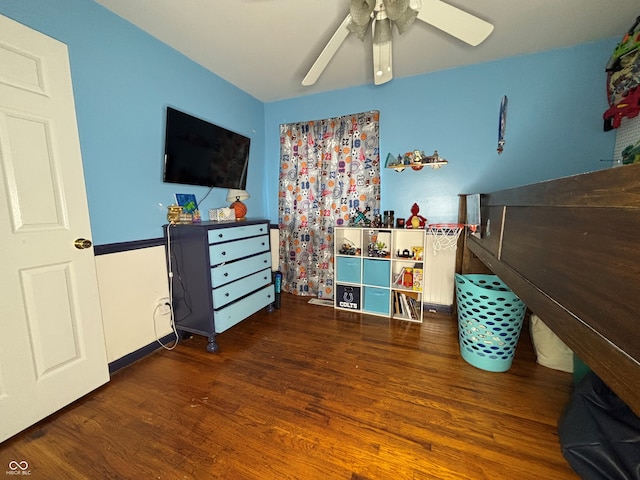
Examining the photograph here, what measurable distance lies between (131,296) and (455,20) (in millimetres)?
2508

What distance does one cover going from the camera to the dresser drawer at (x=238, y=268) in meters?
1.92

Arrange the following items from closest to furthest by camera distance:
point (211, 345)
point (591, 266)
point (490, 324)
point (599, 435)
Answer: point (591, 266), point (599, 435), point (490, 324), point (211, 345)

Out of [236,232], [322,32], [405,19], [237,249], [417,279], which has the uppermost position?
[322,32]

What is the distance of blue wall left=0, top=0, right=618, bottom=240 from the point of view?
5.16 feet

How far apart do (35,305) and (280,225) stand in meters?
2.15

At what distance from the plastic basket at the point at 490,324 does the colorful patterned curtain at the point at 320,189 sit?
1324mm

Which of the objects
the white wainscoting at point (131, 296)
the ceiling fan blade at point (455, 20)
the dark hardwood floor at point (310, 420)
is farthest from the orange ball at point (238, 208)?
the ceiling fan blade at point (455, 20)

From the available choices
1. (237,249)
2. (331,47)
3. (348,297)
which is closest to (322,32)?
(331,47)

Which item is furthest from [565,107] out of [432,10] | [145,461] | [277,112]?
[145,461]

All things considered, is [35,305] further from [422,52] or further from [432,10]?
[422,52]

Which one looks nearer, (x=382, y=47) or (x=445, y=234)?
(x=382, y=47)

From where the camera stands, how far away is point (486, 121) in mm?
2314

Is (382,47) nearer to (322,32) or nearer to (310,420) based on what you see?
(322,32)

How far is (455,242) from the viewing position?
2.40 metres
